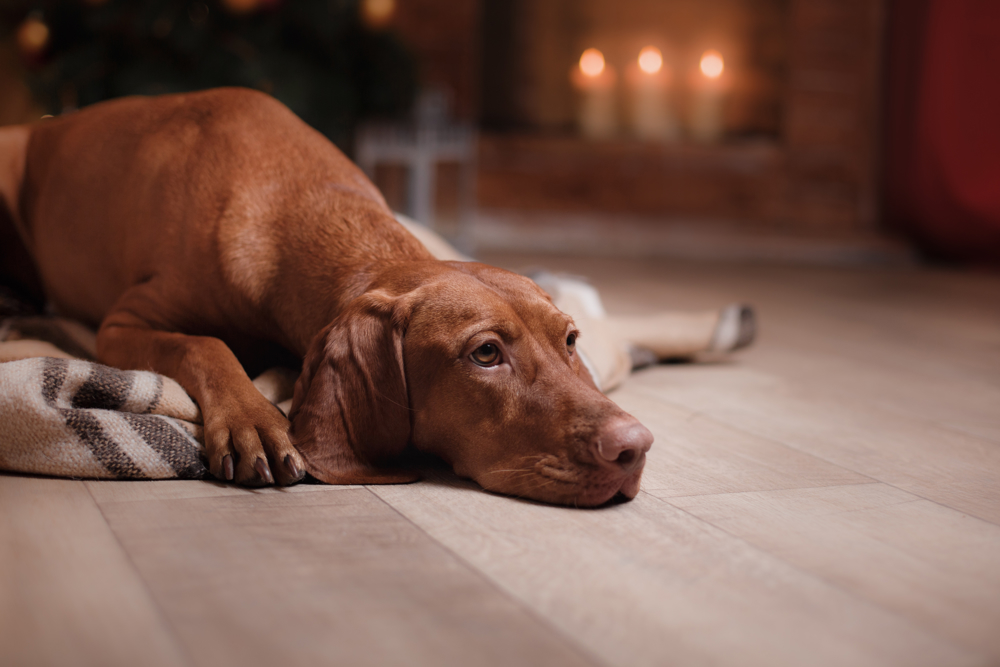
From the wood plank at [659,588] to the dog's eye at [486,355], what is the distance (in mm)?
217

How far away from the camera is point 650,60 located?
23.4 ft

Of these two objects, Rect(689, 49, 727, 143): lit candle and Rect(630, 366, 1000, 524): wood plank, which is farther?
Rect(689, 49, 727, 143): lit candle

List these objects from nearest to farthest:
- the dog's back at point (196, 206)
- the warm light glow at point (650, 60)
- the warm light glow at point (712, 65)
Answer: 1. the dog's back at point (196, 206)
2. the warm light glow at point (712, 65)
3. the warm light glow at point (650, 60)

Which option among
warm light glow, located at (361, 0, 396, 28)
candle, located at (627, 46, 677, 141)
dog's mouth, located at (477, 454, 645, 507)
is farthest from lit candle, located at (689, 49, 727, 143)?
dog's mouth, located at (477, 454, 645, 507)

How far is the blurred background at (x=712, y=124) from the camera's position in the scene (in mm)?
6117

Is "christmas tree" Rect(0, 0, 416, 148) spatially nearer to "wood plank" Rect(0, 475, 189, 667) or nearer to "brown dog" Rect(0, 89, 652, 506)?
"brown dog" Rect(0, 89, 652, 506)

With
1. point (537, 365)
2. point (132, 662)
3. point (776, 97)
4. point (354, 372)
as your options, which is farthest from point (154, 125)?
point (776, 97)

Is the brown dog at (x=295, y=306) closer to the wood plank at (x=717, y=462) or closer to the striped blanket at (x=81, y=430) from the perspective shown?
the striped blanket at (x=81, y=430)

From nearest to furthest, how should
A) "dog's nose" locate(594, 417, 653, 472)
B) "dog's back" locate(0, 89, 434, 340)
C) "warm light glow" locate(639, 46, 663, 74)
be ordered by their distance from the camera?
"dog's nose" locate(594, 417, 653, 472), "dog's back" locate(0, 89, 434, 340), "warm light glow" locate(639, 46, 663, 74)

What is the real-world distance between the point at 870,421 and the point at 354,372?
1295 mm

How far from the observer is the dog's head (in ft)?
4.83

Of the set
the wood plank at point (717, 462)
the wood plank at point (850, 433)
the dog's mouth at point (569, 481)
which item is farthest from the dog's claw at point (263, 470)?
the wood plank at point (850, 433)

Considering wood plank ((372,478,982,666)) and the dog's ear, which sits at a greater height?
the dog's ear

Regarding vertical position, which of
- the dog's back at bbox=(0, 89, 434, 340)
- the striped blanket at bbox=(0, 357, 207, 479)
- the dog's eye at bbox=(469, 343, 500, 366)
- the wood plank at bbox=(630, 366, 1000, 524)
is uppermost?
the dog's back at bbox=(0, 89, 434, 340)
